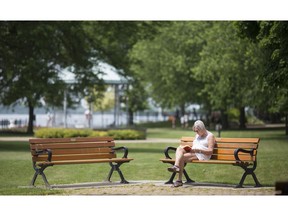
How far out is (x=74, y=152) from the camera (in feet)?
41.3

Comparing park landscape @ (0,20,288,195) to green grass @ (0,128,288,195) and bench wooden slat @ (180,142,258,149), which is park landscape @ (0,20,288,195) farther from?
bench wooden slat @ (180,142,258,149)

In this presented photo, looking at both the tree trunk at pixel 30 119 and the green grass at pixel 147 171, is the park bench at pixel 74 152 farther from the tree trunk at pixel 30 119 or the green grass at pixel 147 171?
the tree trunk at pixel 30 119

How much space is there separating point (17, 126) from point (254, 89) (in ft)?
16.7

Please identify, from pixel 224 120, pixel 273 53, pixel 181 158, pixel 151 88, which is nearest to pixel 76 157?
pixel 181 158

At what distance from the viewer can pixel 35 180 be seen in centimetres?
1277

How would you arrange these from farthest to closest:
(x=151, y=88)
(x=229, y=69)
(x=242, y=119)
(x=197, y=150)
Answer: (x=151, y=88) → (x=229, y=69) → (x=242, y=119) → (x=197, y=150)

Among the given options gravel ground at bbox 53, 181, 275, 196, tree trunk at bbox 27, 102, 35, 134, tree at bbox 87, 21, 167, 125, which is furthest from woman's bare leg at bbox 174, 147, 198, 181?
tree at bbox 87, 21, 167, 125

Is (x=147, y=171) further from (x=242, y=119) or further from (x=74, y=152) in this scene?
(x=242, y=119)

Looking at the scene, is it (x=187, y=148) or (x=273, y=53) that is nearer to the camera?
(x=187, y=148)

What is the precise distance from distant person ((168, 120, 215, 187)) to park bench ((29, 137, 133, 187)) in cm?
83

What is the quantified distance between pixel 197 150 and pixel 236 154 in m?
0.63

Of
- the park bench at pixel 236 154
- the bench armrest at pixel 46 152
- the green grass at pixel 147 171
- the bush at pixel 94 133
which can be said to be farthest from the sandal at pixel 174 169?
the bush at pixel 94 133

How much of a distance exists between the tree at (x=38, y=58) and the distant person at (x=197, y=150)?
16.8ft
